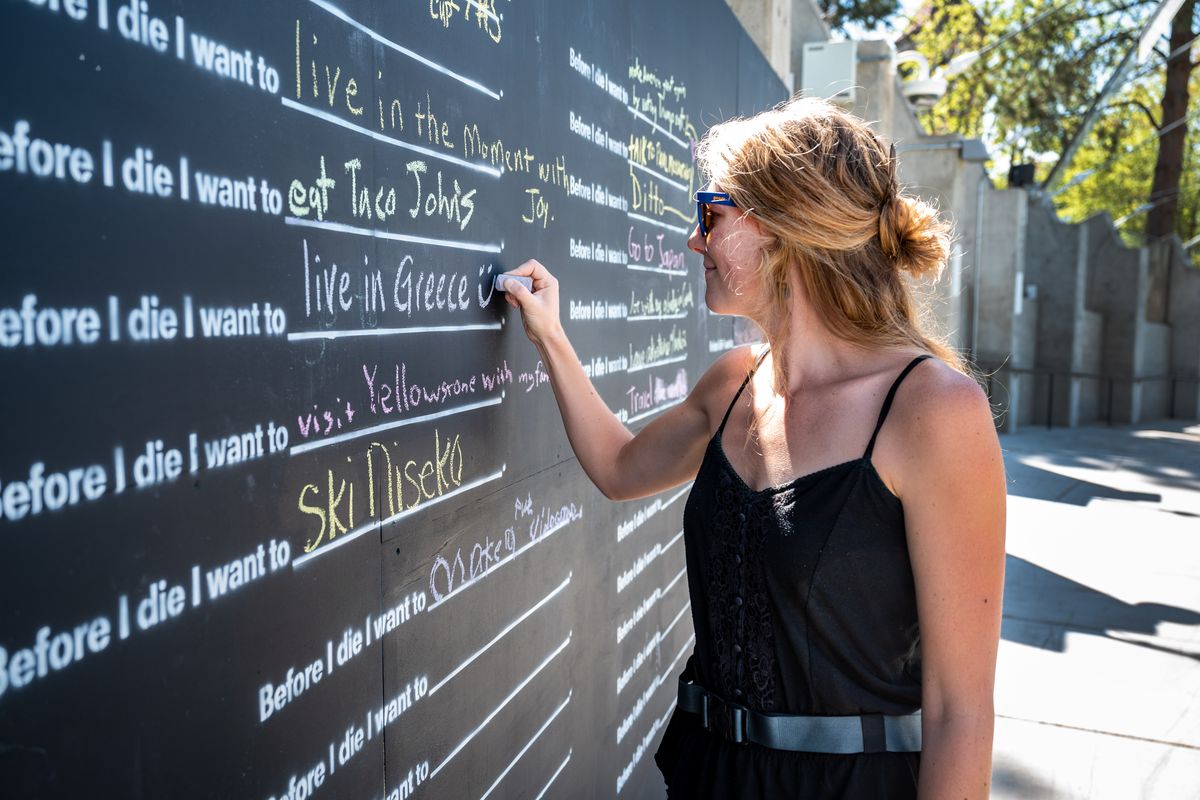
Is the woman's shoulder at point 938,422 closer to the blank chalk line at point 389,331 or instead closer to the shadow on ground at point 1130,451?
the blank chalk line at point 389,331

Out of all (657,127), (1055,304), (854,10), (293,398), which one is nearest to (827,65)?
(657,127)

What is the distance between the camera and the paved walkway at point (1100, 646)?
507 centimetres

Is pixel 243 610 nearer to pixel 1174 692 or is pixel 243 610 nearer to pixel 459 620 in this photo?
pixel 459 620

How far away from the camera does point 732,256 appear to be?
2.28 m

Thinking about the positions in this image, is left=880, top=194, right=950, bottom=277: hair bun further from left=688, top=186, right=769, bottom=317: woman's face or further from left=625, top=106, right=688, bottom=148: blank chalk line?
left=625, top=106, right=688, bottom=148: blank chalk line

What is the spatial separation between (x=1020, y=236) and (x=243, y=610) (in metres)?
20.8

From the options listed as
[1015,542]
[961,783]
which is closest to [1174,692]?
[1015,542]

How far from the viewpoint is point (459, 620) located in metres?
2.34

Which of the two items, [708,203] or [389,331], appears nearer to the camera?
[389,331]

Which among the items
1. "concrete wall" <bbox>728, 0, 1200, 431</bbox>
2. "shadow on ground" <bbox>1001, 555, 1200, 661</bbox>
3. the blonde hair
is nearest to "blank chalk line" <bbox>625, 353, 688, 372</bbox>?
the blonde hair

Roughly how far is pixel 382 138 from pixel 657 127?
2.17 meters

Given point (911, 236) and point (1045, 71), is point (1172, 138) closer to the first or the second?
point (1045, 71)

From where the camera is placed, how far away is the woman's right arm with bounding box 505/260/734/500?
2629mm

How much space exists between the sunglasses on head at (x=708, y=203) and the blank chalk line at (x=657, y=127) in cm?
137
